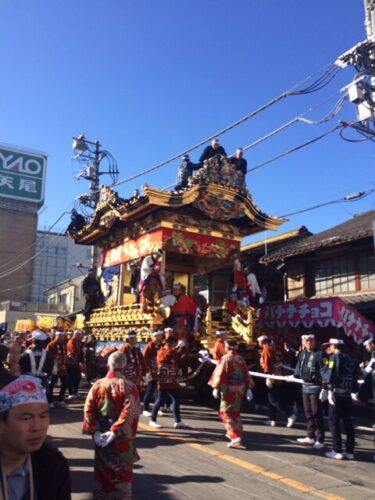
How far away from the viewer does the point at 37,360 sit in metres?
7.95

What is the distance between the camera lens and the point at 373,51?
456 inches

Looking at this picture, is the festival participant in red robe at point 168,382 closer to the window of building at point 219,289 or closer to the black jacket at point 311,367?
the black jacket at point 311,367

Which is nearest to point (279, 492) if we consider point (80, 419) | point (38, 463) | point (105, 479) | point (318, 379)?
point (105, 479)

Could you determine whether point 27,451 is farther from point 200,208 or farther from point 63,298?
point 63,298

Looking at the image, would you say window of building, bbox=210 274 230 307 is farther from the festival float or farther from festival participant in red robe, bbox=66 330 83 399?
festival participant in red robe, bbox=66 330 83 399

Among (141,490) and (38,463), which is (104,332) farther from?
(38,463)

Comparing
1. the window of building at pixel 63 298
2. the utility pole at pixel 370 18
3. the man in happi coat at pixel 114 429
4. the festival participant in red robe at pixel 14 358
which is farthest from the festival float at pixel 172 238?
the window of building at pixel 63 298

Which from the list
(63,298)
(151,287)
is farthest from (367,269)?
(63,298)

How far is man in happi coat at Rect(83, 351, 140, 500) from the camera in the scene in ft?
11.7

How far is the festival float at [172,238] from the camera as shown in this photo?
434 inches

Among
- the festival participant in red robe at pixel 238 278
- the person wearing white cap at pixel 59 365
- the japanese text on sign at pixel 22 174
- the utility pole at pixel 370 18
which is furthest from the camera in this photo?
the japanese text on sign at pixel 22 174

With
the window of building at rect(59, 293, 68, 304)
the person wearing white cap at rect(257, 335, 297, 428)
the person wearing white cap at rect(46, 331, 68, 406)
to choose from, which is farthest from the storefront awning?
the window of building at rect(59, 293, 68, 304)

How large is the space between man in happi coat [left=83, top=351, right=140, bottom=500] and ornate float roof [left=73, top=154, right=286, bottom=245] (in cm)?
766

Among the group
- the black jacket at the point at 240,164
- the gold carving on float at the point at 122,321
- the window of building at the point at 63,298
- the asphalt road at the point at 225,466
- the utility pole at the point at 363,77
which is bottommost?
the asphalt road at the point at 225,466
